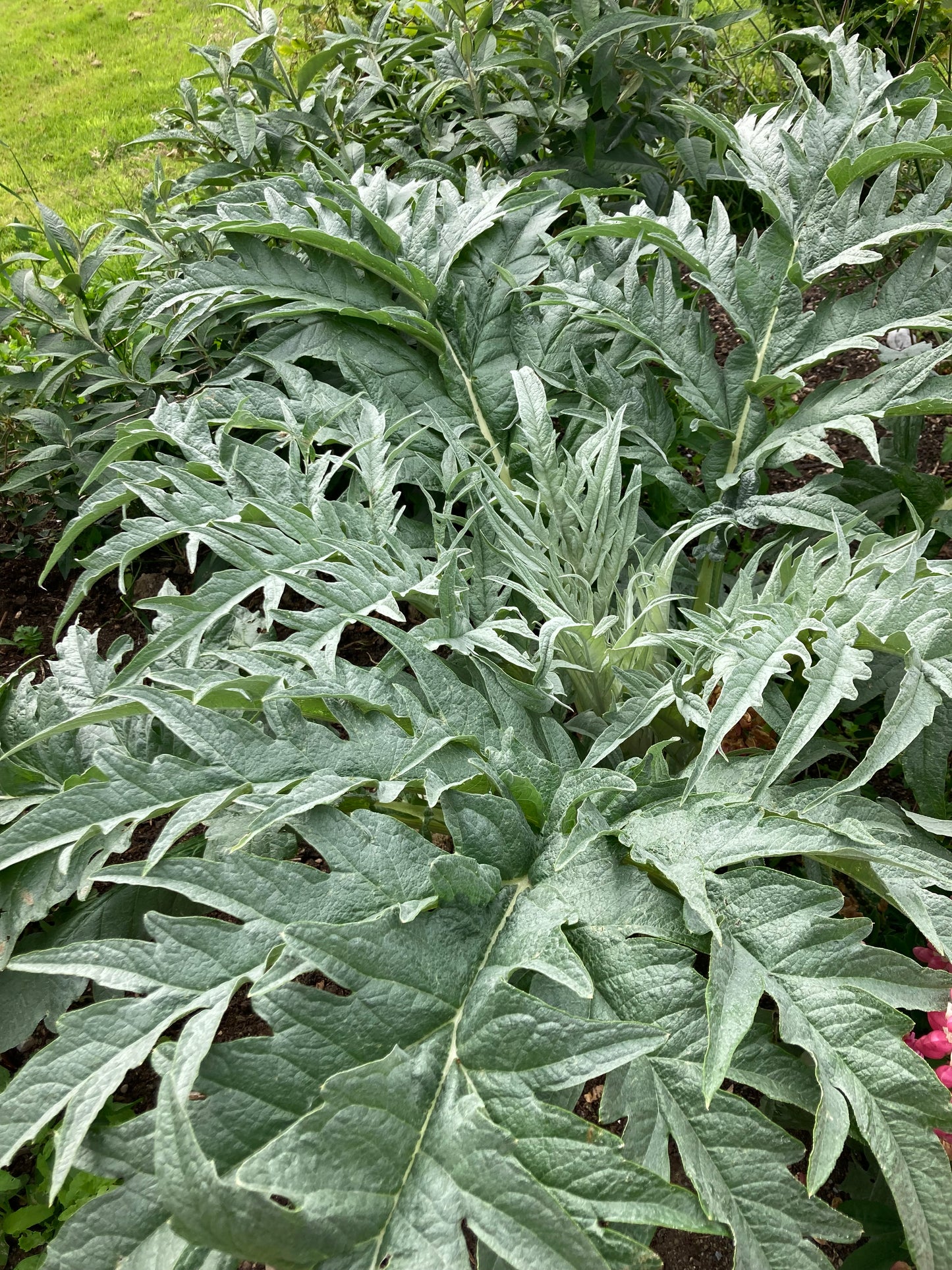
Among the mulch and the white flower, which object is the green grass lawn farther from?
the white flower

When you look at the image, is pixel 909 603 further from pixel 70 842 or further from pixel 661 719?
pixel 70 842

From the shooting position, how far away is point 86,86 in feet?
19.1

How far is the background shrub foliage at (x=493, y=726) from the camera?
88cm

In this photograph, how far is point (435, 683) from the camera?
125cm

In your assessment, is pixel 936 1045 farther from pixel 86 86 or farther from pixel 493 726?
pixel 86 86

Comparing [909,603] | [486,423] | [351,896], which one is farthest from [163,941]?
[486,423]

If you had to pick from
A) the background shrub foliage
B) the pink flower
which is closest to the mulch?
the background shrub foliage

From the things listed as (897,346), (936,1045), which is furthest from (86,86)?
(936,1045)

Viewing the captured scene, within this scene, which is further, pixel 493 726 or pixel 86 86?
pixel 86 86

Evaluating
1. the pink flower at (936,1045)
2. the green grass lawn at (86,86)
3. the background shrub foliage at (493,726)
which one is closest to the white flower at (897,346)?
the background shrub foliage at (493,726)

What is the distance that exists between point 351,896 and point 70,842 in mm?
358

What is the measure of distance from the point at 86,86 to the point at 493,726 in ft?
20.2

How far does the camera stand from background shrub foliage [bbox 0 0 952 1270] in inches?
34.5

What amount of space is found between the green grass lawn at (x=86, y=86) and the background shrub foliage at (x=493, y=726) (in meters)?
2.97
